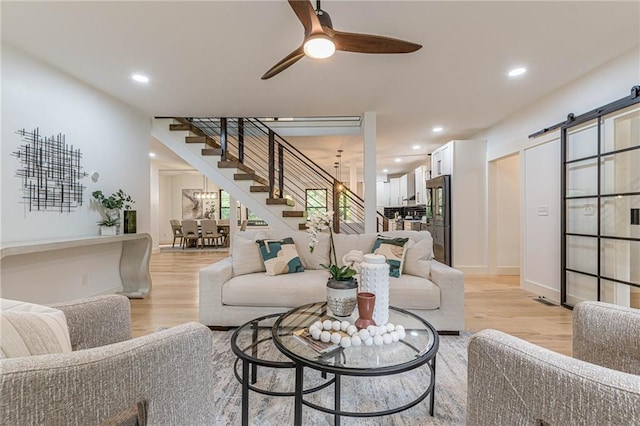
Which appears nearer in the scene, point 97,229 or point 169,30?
point 169,30

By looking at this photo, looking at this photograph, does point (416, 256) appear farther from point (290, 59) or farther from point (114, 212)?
point (114, 212)

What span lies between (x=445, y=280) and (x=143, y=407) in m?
2.37

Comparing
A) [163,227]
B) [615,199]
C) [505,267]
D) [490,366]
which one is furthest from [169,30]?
[163,227]

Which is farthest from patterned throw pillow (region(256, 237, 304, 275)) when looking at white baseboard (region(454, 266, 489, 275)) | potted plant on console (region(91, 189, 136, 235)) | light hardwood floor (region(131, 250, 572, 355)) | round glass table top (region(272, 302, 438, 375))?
white baseboard (region(454, 266, 489, 275))

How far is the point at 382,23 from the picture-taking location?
2.30 meters

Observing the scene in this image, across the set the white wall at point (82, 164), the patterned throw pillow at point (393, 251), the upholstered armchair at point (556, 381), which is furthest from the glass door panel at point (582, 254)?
the white wall at point (82, 164)

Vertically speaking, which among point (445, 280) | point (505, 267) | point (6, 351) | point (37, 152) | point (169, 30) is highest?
point (169, 30)

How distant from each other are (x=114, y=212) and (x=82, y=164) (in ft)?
2.20

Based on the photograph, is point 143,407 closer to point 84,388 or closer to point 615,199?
Result: point 84,388

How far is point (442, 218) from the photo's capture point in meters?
5.34

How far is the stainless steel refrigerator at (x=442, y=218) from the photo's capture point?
5.19 metres

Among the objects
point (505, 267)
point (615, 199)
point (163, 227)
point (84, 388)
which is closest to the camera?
Answer: point (84, 388)

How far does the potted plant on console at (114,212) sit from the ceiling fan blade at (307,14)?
3327 millimetres

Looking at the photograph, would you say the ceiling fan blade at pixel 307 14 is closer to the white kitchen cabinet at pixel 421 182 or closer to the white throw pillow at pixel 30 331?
the white throw pillow at pixel 30 331
